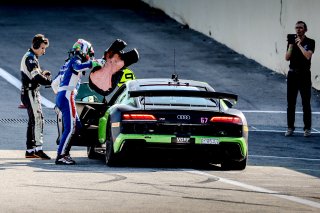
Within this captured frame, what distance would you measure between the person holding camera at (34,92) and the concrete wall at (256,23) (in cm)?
956

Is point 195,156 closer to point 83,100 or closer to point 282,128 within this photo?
point 83,100

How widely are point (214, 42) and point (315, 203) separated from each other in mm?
19951

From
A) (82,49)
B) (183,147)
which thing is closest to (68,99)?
(82,49)

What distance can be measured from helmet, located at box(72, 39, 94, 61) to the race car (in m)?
0.90

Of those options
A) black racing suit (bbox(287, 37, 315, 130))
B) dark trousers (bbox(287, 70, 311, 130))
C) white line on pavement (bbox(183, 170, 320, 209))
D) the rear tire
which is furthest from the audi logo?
black racing suit (bbox(287, 37, 315, 130))

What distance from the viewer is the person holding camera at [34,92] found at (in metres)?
17.3

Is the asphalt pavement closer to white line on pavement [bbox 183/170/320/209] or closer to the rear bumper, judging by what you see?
white line on pavement [bbox 183/170/320/209]

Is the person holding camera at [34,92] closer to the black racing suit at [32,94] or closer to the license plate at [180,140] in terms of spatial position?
the black racing suit at [32,94]

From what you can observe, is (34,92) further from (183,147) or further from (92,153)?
(183,147)

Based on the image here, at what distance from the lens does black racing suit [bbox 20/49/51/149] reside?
57.1 ft

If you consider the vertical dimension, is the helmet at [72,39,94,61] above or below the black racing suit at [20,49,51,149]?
above

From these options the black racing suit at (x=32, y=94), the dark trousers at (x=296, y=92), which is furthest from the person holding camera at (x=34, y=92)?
the dark trousers at (x=296, y=92)

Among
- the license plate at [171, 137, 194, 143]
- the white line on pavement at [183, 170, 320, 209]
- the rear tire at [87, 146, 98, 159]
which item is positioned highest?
the license plate at [171, 137, 194, 143]

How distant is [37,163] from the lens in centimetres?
1647
